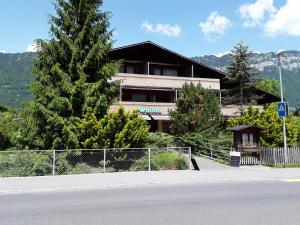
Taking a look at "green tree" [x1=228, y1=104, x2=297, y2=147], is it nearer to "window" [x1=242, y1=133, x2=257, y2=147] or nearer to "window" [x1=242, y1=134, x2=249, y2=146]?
"window" [x1=242, y1=133, x2=257, y2=147]

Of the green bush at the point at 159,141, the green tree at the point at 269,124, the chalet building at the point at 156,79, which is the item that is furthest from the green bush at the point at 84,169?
the chalet building at the point at 156,79

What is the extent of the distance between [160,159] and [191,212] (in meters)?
11.7

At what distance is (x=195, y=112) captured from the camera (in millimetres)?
28438

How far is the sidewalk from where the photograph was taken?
556 inches

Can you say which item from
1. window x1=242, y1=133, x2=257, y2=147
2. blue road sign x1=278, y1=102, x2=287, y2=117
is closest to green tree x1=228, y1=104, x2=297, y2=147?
window x1=242, y1=133, x2=257, y2=147

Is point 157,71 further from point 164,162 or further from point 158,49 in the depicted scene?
point 164,162

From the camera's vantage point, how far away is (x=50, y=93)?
21.7 m

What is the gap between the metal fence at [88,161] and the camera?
691 inches

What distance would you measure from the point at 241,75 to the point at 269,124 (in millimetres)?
11362

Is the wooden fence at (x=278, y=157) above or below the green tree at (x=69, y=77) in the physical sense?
below

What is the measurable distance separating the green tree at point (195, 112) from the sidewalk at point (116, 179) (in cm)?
918

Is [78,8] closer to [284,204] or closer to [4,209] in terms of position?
[4,209]

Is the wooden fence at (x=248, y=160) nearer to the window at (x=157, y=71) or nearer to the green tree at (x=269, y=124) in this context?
the green tree at (x=269, y=124)

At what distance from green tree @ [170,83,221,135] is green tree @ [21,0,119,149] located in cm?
643
